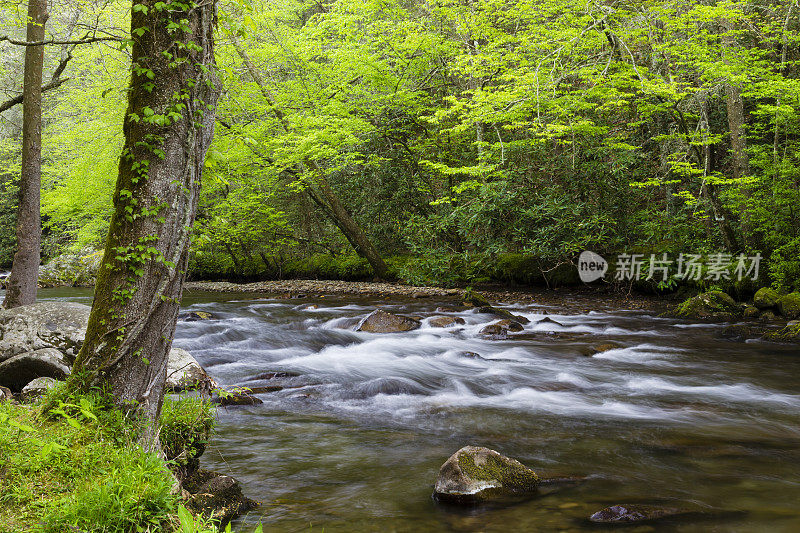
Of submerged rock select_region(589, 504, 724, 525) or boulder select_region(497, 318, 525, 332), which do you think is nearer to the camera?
submerged rock select_region(589, 504, 724, 525)

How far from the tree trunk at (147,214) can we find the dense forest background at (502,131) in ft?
23.4

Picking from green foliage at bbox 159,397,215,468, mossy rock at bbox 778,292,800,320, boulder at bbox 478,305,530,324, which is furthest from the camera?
boulder at bbox 478,305,530,324

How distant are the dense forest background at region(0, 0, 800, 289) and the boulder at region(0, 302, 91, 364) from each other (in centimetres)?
539

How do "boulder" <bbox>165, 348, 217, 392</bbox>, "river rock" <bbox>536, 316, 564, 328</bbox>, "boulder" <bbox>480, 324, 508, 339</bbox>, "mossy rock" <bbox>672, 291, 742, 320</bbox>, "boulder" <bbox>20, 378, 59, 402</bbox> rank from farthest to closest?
"mossy rock" <bbox>672, 291, 742, 320</bbox>, "river rock" <bbox>536, 316, 564, 328</bbox>, "boulder" <bbox>480, 324, 508, 339</bbox>, "boulder" <bbox>165, 348, 217, 392</bbox>, "boulder" <bbox>20, 378, 59, 402</bbox>

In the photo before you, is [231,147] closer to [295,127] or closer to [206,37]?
[295,127]

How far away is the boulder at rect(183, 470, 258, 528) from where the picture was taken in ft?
10.9

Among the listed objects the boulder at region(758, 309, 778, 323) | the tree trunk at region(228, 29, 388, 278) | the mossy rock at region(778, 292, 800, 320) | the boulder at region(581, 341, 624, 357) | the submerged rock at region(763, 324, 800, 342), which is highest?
the tree trunk at region(228, 29, 388, 278)

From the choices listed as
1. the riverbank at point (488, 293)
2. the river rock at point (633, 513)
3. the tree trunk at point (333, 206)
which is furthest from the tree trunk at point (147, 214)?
the tree trunk at point (333, 206)

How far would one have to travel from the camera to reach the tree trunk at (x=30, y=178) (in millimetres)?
7285

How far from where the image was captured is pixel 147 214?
3.27 meters

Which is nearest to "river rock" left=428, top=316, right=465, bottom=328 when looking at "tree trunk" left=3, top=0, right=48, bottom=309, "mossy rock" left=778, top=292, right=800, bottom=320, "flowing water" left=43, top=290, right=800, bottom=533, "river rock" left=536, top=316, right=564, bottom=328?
"flowing water" left=43, top=290, right=800, bottom=533

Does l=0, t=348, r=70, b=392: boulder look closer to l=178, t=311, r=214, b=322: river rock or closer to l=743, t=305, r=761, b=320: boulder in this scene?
l=178, t=311, r=214, b=322: river rock

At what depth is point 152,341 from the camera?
3352 mm

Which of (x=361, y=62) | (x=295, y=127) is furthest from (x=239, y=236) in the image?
(x=361, y=62)
